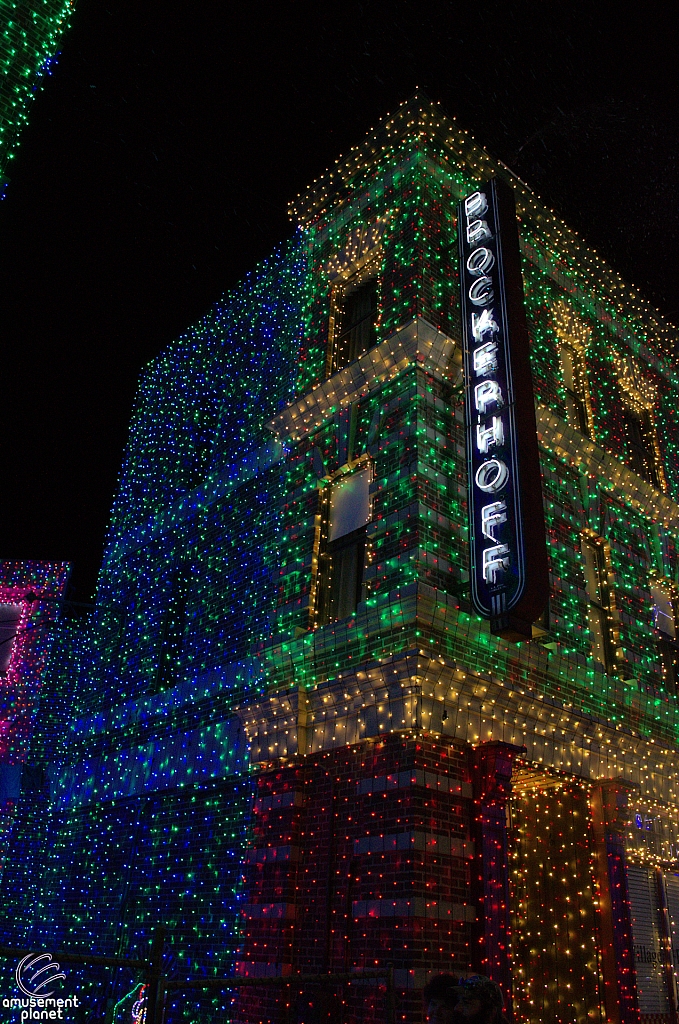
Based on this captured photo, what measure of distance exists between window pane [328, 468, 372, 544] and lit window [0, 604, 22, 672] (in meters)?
12.8

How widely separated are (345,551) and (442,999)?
660cm

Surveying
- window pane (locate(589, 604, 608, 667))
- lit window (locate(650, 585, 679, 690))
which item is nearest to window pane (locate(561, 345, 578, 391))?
lit window (locate(650, 585, 679, 690))

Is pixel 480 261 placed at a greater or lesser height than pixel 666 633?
greater

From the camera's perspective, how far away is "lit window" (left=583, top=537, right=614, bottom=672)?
11.6m

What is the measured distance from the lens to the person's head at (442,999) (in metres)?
4.56

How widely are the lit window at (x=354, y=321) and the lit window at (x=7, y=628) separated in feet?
42.4

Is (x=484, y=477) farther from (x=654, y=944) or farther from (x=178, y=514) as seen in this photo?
(x=178, y=514)

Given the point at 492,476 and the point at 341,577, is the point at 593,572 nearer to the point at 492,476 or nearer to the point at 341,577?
the point at 492,476

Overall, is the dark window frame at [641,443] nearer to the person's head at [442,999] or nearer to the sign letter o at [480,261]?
the sign letter o at [480,261]

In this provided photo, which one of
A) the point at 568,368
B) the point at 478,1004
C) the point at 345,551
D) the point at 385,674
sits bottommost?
the point at 478,1004

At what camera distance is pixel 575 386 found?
14.1m

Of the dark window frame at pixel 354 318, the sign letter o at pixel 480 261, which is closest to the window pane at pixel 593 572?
the sign letter o at pixel 480 261

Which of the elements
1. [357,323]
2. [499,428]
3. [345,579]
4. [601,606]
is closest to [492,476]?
[499,428]

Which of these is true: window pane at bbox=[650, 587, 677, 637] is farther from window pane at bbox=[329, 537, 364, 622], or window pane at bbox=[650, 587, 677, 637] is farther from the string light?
the string light
